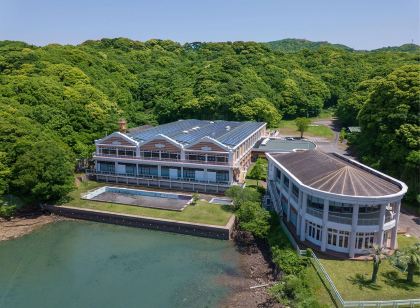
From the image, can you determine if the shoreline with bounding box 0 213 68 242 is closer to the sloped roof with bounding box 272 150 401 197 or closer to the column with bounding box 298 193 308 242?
the column with bounding box 298 193 308 242

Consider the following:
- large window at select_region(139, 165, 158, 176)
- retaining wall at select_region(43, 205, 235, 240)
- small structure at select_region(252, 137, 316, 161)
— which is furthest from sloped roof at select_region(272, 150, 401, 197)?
large window at select_region(139, 165, 158, 176)

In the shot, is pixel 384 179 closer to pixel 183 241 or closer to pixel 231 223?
pixel 231 223

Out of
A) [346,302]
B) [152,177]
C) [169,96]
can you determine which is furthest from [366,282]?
[169,96]

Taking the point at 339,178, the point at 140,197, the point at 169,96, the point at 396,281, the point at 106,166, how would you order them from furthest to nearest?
the point at 169,96
the point at 106,166
the point at 140,197
the point at 339,178
the point at 396,281

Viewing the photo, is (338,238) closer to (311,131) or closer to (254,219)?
(254,219)

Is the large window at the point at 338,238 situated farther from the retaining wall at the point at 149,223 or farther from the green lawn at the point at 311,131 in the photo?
the green lawn at the point at 311,131
